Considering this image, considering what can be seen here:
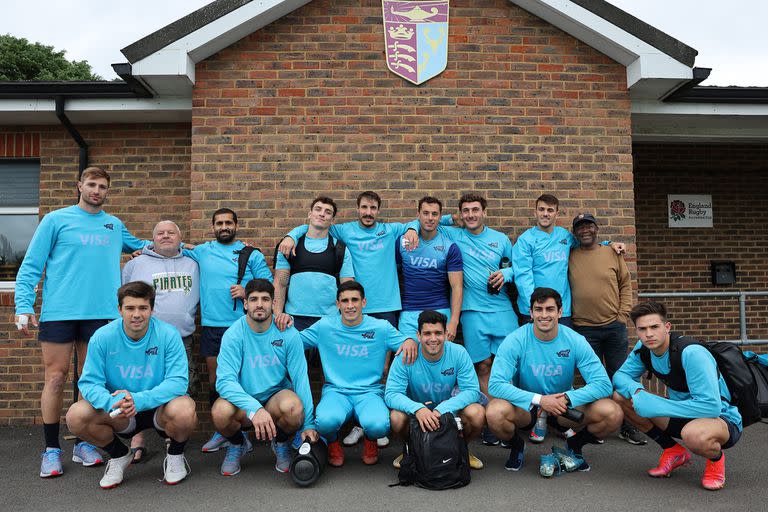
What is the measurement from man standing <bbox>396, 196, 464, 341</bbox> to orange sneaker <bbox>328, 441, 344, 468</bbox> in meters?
1.12

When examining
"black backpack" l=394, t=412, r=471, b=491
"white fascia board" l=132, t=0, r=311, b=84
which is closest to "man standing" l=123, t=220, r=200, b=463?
"white fascia board" l=132, t=0, r=311, b=84

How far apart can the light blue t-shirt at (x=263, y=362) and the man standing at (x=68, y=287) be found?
43.8 inches

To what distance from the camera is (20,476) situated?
4.43 meters

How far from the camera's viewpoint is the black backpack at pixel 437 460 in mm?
3986

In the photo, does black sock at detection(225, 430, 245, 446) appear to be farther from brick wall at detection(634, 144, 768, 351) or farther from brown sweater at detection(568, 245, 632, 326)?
brick wall at detection(634, 144, 768, 351)

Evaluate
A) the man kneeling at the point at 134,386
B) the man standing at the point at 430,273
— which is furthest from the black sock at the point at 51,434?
the man standing at the point at 430,273

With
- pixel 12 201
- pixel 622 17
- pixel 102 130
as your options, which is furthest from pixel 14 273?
pixel 622 17

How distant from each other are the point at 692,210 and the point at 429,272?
16.6 feet

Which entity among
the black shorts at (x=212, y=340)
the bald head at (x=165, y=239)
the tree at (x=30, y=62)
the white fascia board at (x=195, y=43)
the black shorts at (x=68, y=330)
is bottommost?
the black shorts at (x=212, y=340)

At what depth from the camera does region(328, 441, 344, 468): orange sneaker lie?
450 centimetres

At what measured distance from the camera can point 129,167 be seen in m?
6.29

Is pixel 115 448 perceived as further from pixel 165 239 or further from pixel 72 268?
pixel 165 239

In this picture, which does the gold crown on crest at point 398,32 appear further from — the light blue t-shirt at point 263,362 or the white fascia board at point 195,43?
the light blue t-shirt at point 263,362

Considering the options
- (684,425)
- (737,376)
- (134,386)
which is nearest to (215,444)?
(134,386)
